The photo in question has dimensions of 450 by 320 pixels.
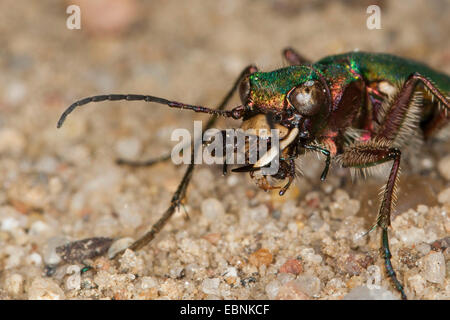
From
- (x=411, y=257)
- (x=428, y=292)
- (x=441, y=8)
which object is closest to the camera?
(x=428, y=292)

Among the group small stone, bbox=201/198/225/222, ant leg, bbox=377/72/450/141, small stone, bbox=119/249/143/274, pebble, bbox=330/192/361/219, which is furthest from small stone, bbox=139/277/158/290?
ant leg, bbox=377/72/450/141

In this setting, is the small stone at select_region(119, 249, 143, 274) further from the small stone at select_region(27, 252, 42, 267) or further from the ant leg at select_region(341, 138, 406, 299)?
the ant leg at select_region(341, 138, 406, 299)

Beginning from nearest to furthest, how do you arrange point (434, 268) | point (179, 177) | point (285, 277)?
point (434, 268), point (285, 277), point (179, 177)

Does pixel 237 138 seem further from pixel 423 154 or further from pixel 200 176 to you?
pixel 423 154

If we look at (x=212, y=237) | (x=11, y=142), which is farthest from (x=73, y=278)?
(x=11, y=142)

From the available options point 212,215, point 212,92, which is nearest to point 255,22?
point 212,92

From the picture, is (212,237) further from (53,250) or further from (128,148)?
(128,148)
